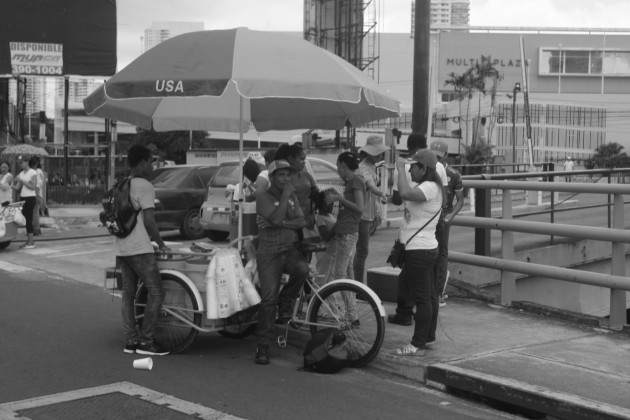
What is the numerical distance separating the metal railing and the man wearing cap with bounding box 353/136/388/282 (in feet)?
4.25

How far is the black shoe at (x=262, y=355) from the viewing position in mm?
6902

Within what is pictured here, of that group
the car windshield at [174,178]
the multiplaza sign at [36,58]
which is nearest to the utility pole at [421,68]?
the car windshield at [174,178]

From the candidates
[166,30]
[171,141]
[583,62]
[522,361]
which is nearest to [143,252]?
[522,361]

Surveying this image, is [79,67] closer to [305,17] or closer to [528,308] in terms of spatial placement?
[528,308]

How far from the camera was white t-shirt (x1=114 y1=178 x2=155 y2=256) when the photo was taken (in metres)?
7.00

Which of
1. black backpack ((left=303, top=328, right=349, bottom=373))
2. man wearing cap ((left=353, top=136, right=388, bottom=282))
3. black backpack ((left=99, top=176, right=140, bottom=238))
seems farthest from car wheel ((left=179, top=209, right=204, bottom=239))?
black backpack ((left=303, top=328, right=349, bottom=373))


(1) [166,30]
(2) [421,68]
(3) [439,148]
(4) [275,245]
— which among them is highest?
(1) [166,30]

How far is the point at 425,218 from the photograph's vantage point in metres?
6.83

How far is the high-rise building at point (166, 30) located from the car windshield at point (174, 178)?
3.01 meters

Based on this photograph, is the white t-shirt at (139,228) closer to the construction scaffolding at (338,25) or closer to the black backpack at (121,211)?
the black backpack at (121,211)

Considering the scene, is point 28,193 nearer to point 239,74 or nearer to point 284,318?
point 284,318

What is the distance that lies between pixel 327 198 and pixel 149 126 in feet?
9.28

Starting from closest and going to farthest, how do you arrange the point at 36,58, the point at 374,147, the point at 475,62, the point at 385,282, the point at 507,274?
the point at 374,147
the point at 507,274
the point at 385,282
the point at 36,58
the point at 475,62

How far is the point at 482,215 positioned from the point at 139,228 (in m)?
4.55
